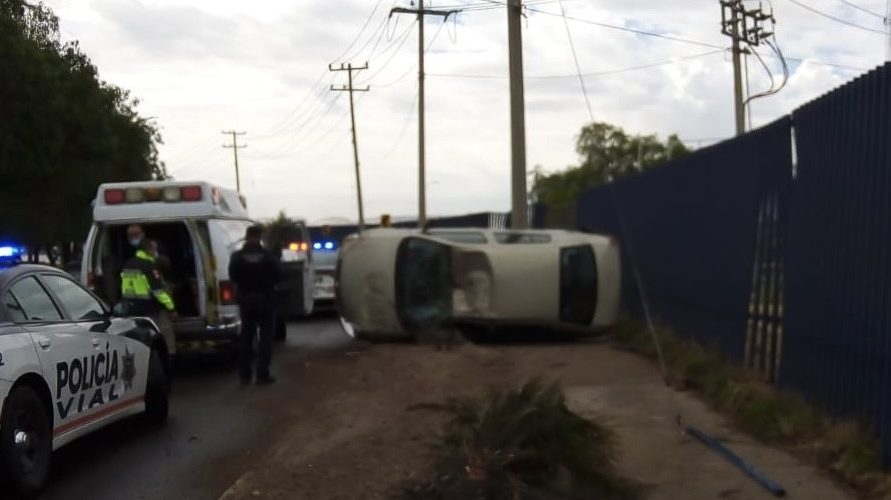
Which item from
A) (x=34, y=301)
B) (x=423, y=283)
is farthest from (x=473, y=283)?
(x=34, y=301)

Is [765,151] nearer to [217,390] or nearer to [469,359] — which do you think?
[469,359]

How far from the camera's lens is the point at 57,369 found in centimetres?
751

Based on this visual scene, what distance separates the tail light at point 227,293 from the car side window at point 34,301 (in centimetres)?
509

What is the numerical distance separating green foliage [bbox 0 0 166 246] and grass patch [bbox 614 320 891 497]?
65.0ft

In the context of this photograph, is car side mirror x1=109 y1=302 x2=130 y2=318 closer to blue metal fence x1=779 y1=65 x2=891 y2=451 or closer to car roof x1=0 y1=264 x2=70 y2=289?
car roof x1=0 y1=264 x2=70 y2=289

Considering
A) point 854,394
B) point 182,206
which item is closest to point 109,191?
point 182,206

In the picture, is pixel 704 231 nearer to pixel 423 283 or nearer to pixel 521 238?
pixel 521 238

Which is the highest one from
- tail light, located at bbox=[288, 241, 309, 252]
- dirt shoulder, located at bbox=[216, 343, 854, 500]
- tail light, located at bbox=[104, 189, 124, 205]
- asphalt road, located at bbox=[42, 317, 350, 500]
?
tail light, located at bbox=[104, 189, 124, 205]

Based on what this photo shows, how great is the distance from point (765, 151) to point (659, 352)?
2.69m

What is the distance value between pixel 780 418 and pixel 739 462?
3.66 feet

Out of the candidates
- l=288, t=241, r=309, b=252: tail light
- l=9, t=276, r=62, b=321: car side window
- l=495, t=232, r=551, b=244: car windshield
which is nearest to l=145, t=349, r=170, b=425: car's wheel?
l=9, t=276, r=62, b=321: car side window

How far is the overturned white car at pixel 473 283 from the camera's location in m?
14.7

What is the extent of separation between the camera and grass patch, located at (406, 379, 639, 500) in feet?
19.8

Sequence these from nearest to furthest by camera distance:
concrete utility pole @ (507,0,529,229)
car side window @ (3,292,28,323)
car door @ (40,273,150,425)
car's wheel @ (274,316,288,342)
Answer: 1. car side window @ (3,292,28,323)
2. car door @ (40,273,150,425)
3. car's wheel @ (274,316,288,342)
4. concrete utility pole @ (507,0,529,229)
